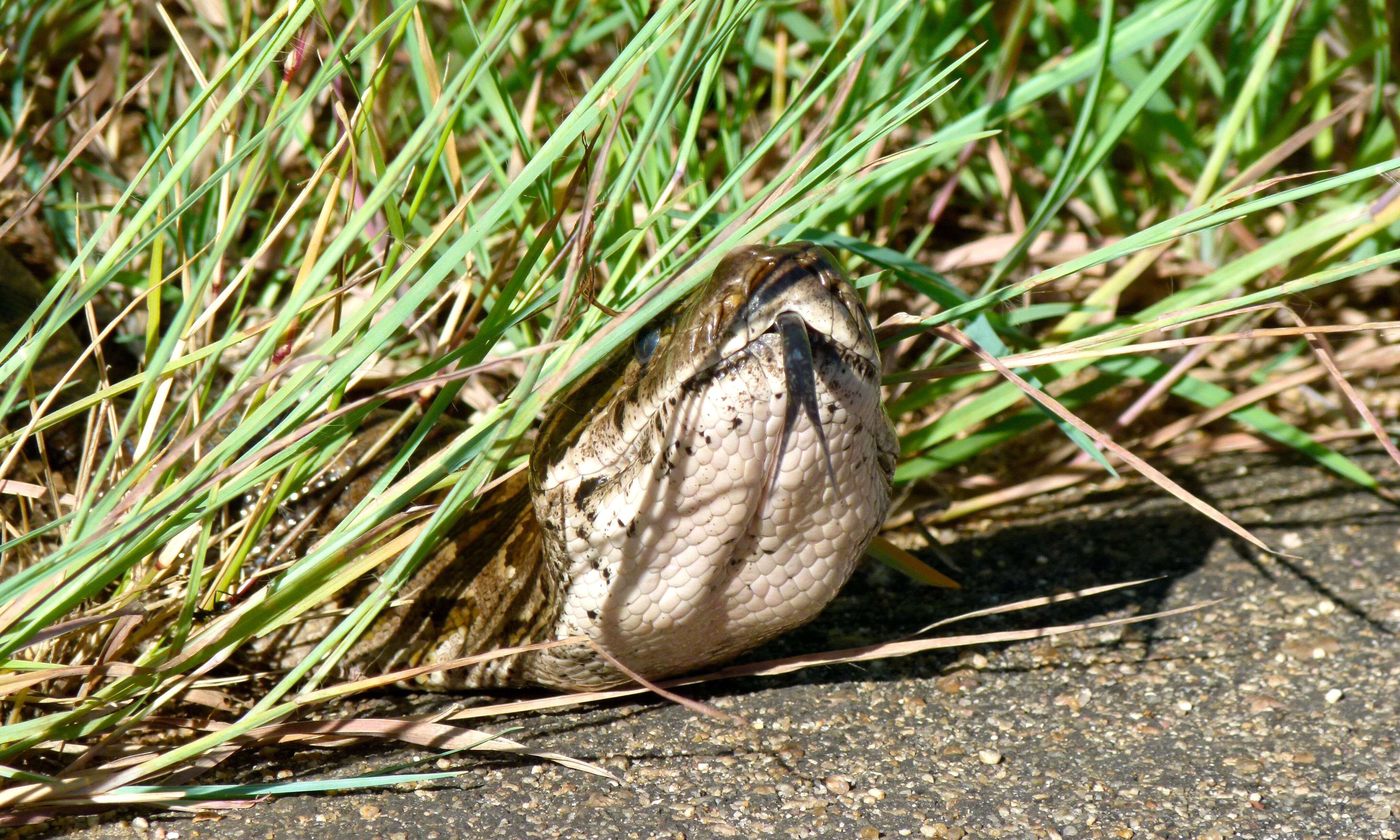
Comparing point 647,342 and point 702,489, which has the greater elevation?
point 647,342

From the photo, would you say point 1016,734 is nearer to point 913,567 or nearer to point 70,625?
point 913,567

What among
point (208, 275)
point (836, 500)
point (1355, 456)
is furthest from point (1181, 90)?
point (208, 275)

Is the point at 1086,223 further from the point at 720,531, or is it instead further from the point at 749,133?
the point at 720,531

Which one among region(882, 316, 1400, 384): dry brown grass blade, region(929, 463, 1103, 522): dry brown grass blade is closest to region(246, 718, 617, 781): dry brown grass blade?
region(882, 316, 1400, 384): dry brown grass blade

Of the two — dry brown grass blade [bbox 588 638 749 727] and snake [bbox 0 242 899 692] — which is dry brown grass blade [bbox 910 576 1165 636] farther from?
dry brown grass blade [bbox 588 638 749 727]

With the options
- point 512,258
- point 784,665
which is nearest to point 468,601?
point 784,665

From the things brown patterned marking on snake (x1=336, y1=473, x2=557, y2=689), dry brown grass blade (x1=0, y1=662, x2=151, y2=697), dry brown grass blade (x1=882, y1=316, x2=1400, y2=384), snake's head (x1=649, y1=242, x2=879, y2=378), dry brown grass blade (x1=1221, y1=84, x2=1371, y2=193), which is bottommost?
dry brown grass blade (x1=0, y1=662, x2=151, y2=697)

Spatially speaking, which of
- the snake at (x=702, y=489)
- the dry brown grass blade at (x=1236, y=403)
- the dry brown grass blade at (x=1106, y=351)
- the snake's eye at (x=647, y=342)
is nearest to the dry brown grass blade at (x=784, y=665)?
the snake at (x=702, y=489)

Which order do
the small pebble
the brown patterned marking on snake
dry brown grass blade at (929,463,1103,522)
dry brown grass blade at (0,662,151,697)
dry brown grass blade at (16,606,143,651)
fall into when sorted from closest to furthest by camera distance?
dry brown grass blade at (16,606,143,651)
dry brown grass blade at (0,662,151,697)
the small pebble
the brown patterned marking on snake
dry brown grass blade at (929,463,1103,522)

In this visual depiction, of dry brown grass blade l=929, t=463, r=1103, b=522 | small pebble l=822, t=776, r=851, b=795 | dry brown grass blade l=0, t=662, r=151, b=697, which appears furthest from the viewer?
dry brown grass blade l=929, t=463, r=1103, b=522
